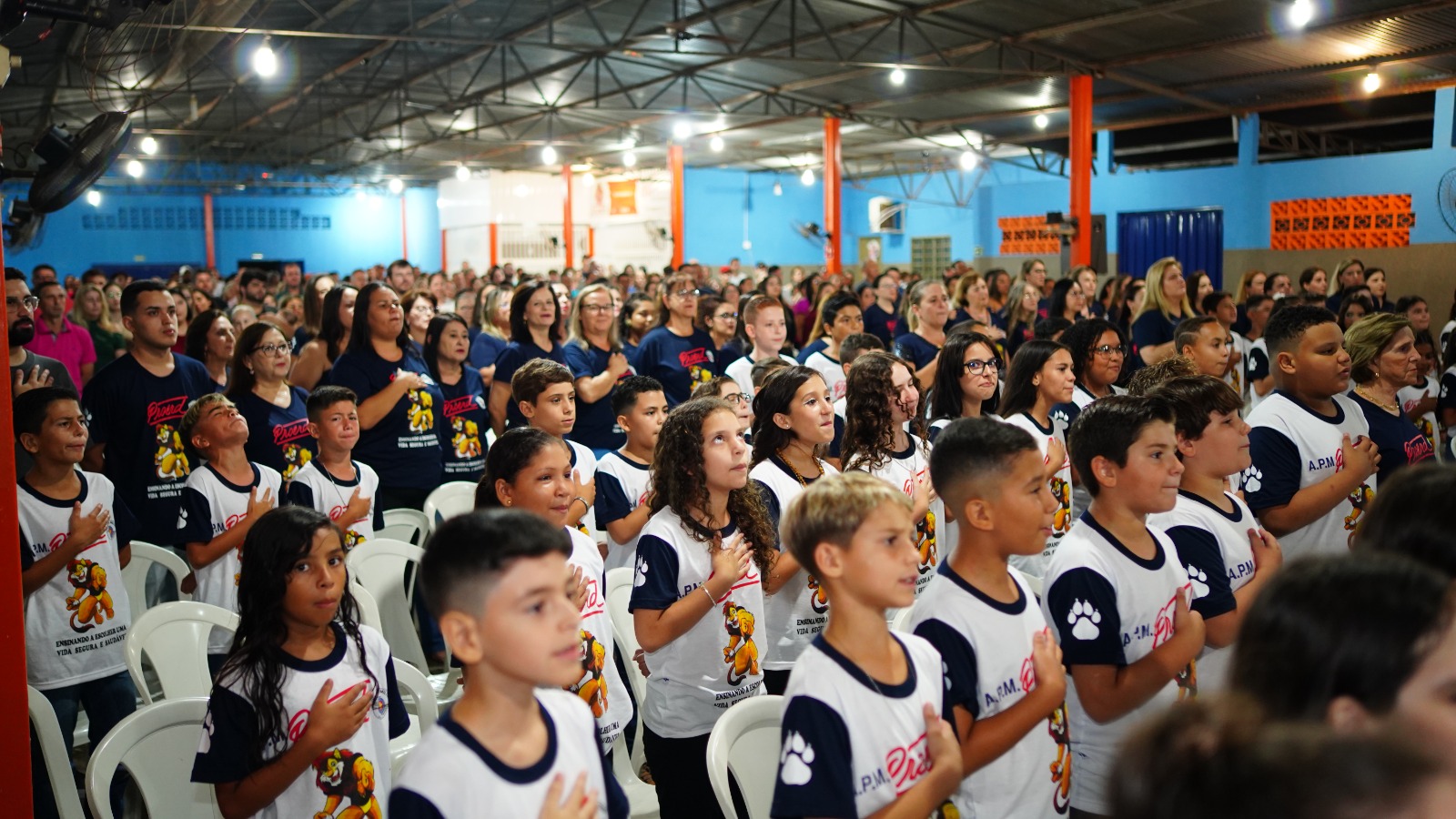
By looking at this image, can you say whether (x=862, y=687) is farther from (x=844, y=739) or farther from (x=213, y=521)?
(x=213, y=521)

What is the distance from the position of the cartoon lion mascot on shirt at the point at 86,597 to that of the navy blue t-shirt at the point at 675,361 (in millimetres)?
2941

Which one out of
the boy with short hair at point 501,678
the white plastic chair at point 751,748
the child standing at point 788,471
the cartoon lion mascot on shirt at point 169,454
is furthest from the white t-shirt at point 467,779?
the cartoon lion mascot on shirt at point 169,454

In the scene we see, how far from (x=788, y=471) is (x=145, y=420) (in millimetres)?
2716

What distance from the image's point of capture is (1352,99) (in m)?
14.5

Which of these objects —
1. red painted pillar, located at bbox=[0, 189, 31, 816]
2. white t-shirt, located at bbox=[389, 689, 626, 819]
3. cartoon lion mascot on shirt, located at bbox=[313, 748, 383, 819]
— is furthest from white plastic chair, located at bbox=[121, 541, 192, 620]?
white t-shirt, located at bbox=[389, 689, 626, 819]

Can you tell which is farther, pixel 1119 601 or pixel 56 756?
pixel 56 756

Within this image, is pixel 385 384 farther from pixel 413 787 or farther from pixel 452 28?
pixel 452 28

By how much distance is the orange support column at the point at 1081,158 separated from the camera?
1312 cm

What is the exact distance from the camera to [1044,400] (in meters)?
4.33

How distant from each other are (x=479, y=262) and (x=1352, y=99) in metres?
20.3

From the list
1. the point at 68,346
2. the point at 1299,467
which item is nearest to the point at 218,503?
the point at 1299,467

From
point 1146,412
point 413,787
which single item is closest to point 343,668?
point 413,787

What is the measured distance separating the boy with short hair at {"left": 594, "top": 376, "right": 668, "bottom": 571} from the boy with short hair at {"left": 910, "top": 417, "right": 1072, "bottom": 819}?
61.7 inches

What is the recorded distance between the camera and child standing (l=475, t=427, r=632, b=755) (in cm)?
280
